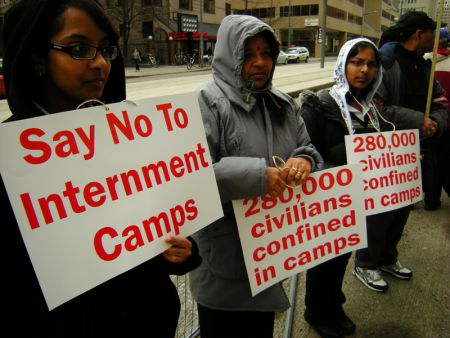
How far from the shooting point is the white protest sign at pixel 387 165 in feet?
6.30

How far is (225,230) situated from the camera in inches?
Result: 61.2

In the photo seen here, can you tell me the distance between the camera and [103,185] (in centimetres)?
104

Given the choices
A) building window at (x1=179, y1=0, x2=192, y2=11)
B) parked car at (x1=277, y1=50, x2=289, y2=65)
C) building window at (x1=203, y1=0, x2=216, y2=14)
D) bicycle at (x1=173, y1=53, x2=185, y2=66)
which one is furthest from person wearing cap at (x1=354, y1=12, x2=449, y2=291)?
building window at (x1=203, y1=0, x2=216, y2=14)

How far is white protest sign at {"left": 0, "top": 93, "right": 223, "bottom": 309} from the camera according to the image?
91 centimetres

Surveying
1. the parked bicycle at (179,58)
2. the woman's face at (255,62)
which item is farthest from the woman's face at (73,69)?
the parked bicycle at (179,58)

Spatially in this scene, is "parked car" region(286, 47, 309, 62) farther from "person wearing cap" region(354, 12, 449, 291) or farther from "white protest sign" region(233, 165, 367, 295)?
"white protest sign" region(233, 165, 367, 295)

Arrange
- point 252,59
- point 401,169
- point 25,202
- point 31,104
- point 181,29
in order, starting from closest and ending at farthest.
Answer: point 25,202 → point 31,104 → point 252,59 → point 401,169 → point 181,29

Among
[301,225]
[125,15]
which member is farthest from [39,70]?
[125,15]

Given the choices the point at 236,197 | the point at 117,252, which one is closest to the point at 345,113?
the point at 236,197

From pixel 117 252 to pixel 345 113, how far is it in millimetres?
1543

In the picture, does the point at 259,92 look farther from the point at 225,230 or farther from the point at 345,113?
the point at 345,113

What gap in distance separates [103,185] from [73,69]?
13.1 inches

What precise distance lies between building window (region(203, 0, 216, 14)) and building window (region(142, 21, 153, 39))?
8271 mm

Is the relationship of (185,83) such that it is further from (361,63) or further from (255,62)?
(255,62)
